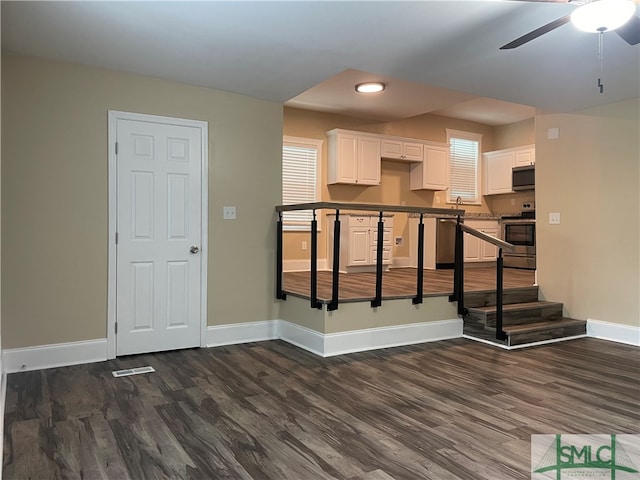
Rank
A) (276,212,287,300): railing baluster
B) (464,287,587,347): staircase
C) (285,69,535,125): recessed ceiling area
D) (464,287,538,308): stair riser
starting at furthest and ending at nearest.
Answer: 1. (285,69,535,125): recessed ceiling area
2. (464,287,538,308): stair riser
3. (276,212,287,300): railing baluster
4. (464,287,587,347): staircase

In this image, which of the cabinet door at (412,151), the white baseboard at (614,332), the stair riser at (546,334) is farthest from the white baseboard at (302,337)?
the cabinet door at (412,151)

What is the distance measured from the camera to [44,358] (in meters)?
3.57

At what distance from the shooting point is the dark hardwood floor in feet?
7.00

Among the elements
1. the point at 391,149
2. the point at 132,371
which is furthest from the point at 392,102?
the point at 132,371

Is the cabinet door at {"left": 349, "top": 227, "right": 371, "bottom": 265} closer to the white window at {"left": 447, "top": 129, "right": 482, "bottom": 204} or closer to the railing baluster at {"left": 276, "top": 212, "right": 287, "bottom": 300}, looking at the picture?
the white window at {"left": 447, "top": 129, "right": 482, "bottom": 204}

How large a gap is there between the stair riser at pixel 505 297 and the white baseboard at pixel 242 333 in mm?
1985

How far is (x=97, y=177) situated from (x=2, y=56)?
1.04 metres

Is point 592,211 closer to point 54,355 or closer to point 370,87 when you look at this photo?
point 370,87

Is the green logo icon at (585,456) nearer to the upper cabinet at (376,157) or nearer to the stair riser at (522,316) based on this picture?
the stair riser at (522,316)

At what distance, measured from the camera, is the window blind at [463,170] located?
8.46 metres

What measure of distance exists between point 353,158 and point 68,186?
4343mm

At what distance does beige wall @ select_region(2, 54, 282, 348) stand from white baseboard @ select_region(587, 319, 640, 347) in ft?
12.2

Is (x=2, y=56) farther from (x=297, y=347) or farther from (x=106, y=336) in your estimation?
(x=297, y=347)

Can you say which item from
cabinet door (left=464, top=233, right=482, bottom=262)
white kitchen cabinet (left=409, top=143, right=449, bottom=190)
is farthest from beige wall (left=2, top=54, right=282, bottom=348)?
cabinet door (left=464, top=233, right=482, bottom=262)
